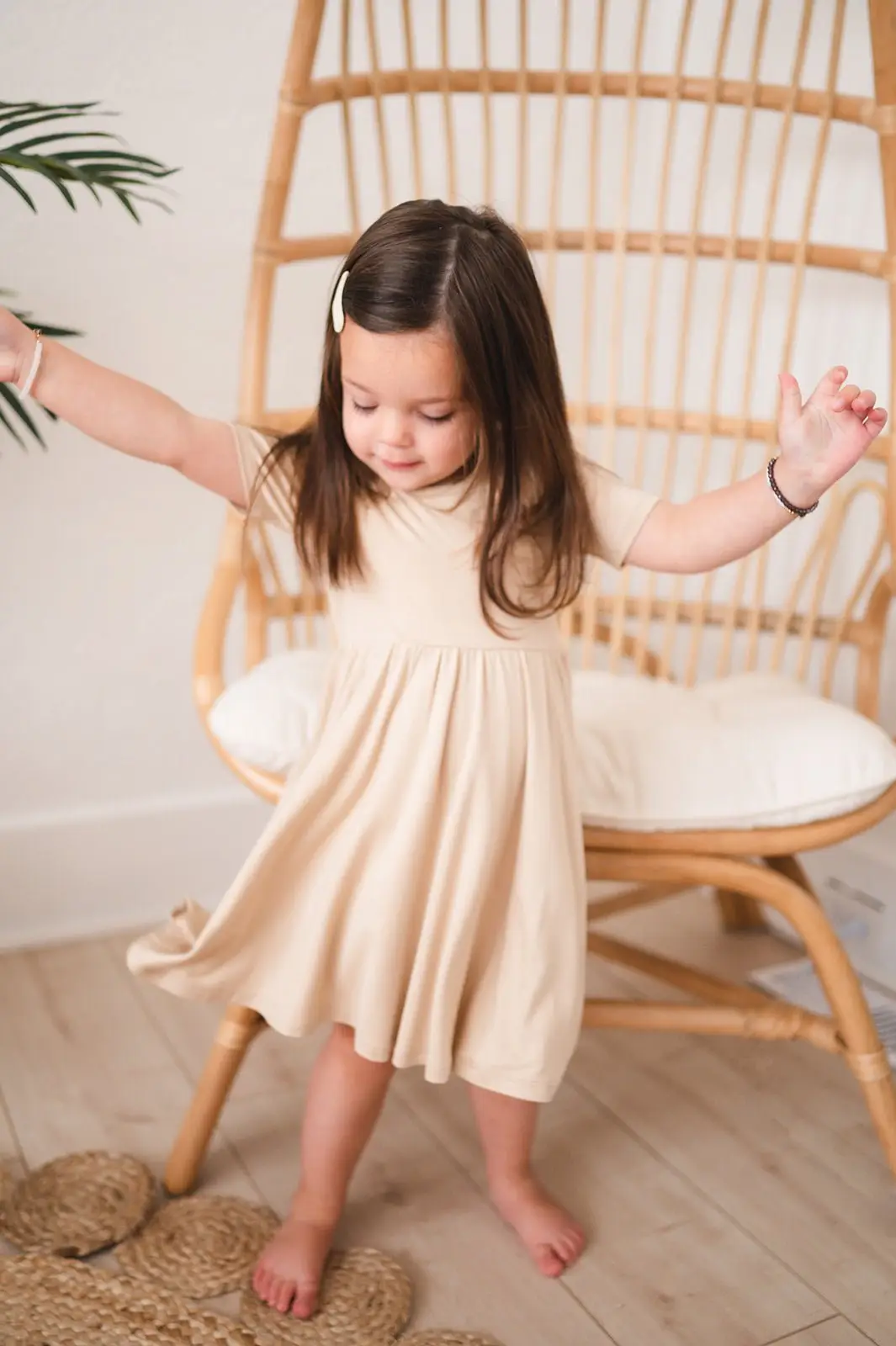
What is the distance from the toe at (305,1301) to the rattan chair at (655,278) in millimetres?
174

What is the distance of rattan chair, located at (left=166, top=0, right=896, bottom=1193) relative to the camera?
42.0 inches

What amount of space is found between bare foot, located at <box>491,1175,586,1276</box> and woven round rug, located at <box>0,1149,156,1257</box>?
310 mm

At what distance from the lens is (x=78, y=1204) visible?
3.50 feet

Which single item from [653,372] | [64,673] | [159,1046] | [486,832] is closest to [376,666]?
[486,832]

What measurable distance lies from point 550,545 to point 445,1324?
604mm

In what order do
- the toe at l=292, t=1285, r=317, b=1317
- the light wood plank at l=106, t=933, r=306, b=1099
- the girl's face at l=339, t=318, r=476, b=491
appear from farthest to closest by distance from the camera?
the light wood plank at l=106, t=933, r=306, b=1099 → the toe at l=292, t=1285, r=317, b=1317 → the girl's face at l=339, t=318, r=476, b=491

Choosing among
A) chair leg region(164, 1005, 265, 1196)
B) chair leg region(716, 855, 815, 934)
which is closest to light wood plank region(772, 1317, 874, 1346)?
→ chair leg region(164, 1005, 265, 1196)

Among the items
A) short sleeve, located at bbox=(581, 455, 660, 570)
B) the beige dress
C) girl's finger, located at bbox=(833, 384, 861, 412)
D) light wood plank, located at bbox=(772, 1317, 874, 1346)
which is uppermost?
girl's finger, located at bbox=(833, 384, 861, 412)

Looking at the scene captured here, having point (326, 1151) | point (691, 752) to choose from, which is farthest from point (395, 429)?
point (326, 1151)

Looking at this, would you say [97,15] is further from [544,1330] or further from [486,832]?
[544,1330]

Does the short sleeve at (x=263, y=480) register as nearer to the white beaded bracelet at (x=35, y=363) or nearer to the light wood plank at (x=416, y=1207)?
the white beaded bracelet at (x=35, y=363)

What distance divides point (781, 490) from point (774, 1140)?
2.18ft

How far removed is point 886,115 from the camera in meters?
1.16

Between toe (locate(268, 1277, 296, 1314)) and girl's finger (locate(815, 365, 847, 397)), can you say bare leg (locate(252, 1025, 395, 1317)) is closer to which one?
toe (locate(268, 1277, 296, 1314))
